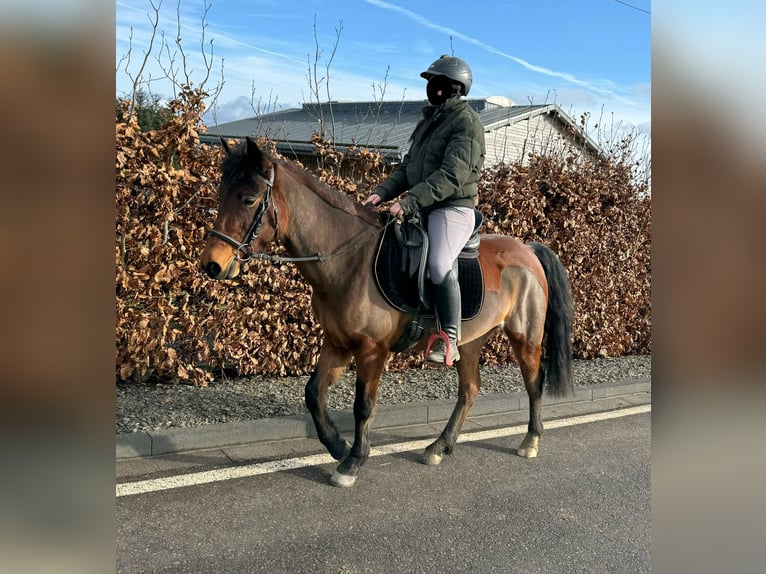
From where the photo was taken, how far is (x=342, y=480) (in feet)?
13.8

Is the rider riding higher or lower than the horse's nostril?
higher

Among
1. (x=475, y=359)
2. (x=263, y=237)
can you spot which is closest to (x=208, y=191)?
(x=263, y=237)

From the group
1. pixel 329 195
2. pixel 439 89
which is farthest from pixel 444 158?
pixel 329 195

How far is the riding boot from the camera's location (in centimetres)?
437

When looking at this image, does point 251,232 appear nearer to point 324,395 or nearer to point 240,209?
point 240,209

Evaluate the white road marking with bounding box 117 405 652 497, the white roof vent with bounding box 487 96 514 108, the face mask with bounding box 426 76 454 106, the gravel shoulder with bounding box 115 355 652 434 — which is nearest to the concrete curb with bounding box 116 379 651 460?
the gravel shoulder with bounding box 115 355 652 434

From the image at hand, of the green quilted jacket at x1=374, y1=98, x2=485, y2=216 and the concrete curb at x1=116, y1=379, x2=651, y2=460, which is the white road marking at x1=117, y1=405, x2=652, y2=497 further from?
the green quilted jacket at x1=374, y1=98, x2=485, y2=216

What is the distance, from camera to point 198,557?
321 centimetres

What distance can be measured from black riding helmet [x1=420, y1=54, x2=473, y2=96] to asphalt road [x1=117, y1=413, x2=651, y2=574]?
2887 millimetres

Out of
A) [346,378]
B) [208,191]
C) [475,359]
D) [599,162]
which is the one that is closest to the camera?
[475,359]

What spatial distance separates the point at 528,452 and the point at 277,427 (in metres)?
2.09

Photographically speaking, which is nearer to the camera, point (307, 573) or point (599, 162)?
point (307, 573)
